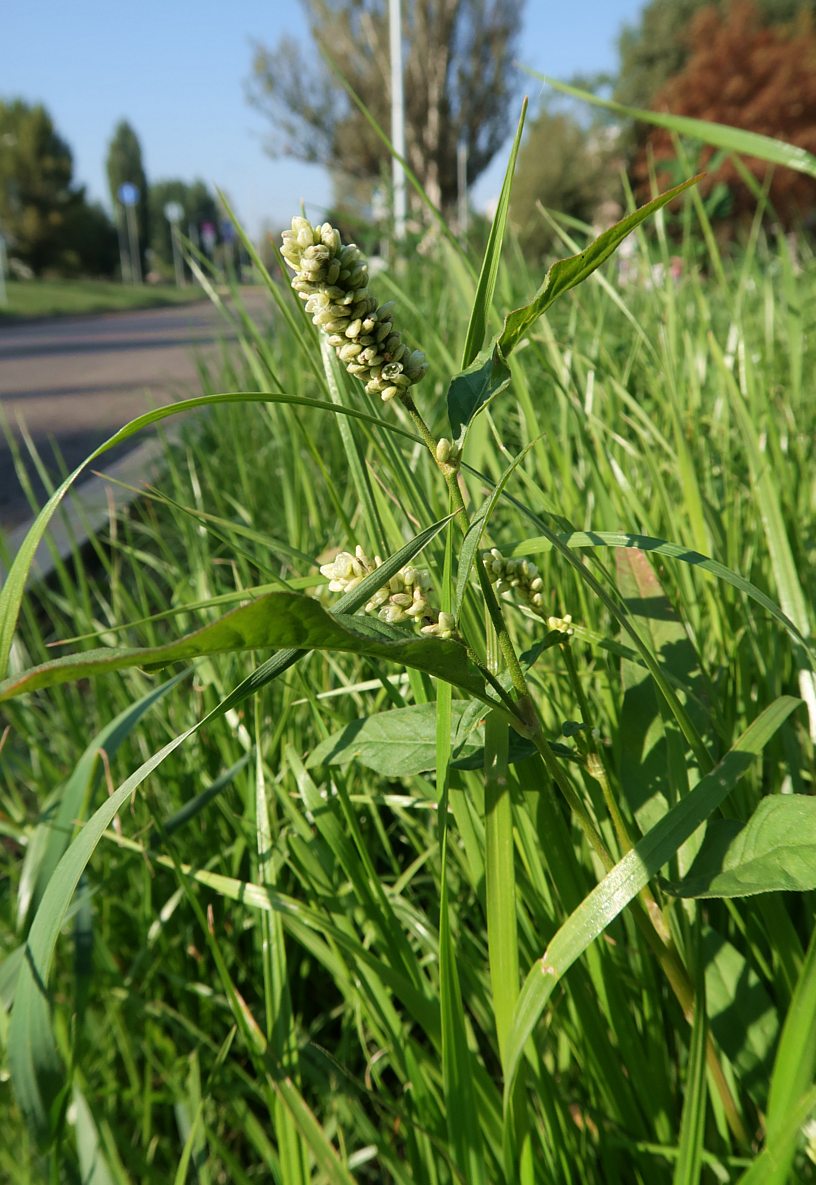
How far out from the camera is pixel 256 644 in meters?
0.27

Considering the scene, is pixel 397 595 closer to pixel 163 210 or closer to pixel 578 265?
pixel 578 265

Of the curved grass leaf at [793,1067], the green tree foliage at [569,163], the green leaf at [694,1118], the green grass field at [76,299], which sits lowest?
the green leaf at [694,1118]

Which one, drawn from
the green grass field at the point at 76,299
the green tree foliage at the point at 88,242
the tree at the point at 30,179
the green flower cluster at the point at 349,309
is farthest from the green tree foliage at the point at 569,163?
the green tree foliage at the point at 88,242

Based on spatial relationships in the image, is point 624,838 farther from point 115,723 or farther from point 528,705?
point 115,723

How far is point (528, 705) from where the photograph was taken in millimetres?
412

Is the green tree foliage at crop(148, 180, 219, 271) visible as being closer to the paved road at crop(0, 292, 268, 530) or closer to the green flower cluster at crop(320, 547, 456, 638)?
the paved road at crop(0, 292, 268, 530)

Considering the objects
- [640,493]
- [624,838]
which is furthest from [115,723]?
[640,493]

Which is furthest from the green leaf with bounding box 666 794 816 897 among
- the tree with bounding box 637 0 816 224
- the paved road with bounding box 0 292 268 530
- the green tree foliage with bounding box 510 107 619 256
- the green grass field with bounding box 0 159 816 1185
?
the tree with bounding box 637 0 816 224

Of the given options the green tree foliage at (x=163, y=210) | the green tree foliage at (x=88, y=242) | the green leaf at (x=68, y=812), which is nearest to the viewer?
the green leaf at (x=68, y=812)

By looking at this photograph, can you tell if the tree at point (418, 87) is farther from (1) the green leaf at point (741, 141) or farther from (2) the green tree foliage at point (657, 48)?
(1) the green leaf at point (741, 141)

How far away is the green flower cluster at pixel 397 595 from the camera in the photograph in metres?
0.40

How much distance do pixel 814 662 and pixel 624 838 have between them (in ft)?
0.58

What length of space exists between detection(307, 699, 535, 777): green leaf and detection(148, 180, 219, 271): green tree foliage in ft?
141

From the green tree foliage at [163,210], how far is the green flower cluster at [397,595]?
43.0 metres
